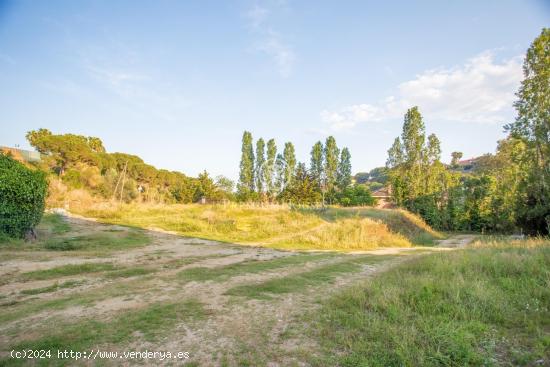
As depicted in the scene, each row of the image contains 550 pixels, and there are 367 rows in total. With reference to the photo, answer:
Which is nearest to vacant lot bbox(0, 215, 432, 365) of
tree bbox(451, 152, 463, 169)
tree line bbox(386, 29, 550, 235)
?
tree line bbox(386, 29, 550, 235)

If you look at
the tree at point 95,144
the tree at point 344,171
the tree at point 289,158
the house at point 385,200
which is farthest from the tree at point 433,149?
the tree at point 95,144

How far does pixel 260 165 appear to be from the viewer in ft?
151

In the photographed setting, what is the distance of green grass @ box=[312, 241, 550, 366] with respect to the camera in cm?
318

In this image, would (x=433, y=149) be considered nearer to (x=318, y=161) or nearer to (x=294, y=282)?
(x=318, y=161)

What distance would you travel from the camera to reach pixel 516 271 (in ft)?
21.0

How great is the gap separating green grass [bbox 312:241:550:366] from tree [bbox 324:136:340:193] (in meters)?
39.1

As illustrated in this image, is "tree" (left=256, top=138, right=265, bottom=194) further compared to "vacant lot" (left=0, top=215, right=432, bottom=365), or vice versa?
"tree" (left=256, top=138, right=265, bottom=194)

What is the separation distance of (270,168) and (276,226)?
84.5ft

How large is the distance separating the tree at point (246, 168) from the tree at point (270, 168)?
2.53m

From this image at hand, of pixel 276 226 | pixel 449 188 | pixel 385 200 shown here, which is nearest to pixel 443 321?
pixel 276 226

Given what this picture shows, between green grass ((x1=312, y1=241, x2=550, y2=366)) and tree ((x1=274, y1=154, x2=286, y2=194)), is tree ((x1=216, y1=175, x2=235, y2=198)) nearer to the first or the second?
tree ((x1=274, y1=154, x2=286, y2=194))

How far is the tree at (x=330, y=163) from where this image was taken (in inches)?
1791

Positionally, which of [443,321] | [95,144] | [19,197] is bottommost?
[443,321]

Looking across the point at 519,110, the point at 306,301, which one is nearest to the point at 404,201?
the point at 519,110
